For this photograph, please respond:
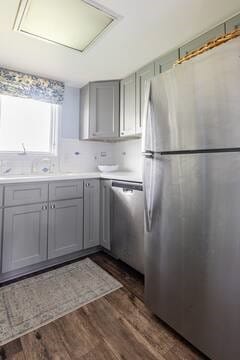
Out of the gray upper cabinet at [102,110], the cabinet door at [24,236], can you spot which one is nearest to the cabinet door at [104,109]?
the gray upper cabinet at [102,110]

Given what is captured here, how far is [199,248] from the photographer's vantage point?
1054 mm

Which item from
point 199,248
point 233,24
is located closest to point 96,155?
point 233,24

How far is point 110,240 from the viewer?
2.24 m

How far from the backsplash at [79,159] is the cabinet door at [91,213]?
0.56m

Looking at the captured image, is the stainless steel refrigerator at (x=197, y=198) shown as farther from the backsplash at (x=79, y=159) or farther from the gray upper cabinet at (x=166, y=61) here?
the backsplash at (x=79, y=159)

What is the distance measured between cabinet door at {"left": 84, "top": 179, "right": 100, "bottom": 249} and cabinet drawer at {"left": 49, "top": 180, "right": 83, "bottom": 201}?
0.09 m

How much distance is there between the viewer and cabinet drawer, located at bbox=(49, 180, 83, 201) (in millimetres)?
2045

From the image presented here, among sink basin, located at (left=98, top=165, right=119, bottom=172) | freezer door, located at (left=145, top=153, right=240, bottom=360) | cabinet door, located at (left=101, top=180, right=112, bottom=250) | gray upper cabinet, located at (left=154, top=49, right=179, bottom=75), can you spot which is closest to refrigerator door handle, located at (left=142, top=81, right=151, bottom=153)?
freezer door, located at (left=145, top=153, right=240, bottom=360)

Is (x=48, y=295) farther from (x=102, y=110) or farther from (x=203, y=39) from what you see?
(x=203, y=39)

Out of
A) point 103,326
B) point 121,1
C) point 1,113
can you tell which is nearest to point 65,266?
point 103,326

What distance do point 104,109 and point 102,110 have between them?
0.03 metres

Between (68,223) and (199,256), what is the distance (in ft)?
4.81

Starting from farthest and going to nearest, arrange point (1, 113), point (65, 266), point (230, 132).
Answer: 1. point (1, 113)
2. point (65, 266)
3. point (230, 132)

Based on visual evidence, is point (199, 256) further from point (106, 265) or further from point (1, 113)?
point (1, 113)
